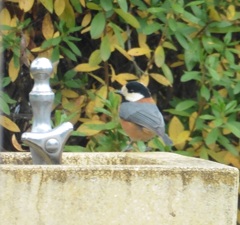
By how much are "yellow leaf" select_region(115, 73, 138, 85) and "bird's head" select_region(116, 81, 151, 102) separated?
30 mm

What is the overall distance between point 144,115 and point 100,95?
0.57 meters

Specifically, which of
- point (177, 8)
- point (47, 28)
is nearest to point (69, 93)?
point (47, 28)

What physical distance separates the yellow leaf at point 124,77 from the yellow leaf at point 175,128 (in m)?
0.34

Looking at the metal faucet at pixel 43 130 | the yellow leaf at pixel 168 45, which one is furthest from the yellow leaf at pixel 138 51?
the metal faucet at pixel 43 130

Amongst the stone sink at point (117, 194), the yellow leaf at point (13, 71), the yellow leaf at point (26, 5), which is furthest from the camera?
the yellow leaf at point (13, 71)

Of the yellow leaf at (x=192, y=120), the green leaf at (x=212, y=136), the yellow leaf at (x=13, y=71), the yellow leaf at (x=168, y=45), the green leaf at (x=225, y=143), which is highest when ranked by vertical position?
the yellow leaf at (x=168, y=45)

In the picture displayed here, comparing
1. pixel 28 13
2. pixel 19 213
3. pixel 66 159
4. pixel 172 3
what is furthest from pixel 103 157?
pixel 28 13

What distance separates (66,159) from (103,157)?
14 cm

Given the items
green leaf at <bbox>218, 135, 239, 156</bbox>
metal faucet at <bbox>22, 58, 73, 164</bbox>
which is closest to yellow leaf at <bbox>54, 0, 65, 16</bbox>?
green leaf at <bbox>218, 135, 239, 156</bbox>

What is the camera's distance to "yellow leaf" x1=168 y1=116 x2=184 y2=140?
508 cm

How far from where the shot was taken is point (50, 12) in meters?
4.92

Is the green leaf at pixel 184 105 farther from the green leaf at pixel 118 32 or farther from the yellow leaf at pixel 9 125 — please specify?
the yellow leaf at pixel 9 125

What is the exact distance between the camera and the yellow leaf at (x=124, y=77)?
511 centimetres

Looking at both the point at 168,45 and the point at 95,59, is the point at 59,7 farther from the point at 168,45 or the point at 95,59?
the point at 168,45
